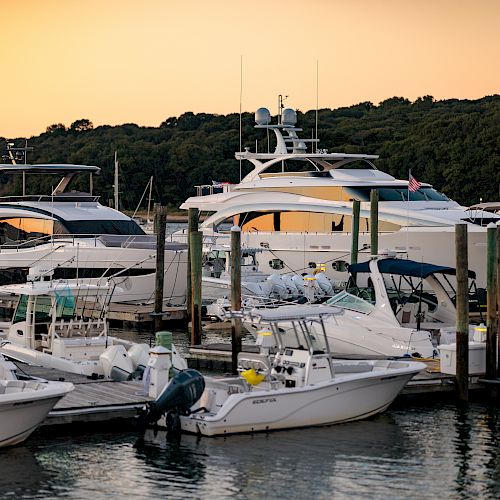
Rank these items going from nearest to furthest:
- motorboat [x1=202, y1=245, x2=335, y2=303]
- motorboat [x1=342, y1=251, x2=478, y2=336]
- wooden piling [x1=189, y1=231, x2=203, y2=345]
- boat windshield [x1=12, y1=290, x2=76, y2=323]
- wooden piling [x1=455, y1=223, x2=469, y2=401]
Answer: wooden piling [x1=455, y1=223, x2=469, y2=401], boat windshield [x1=12, y1=290, x2=76, y2=323], motorboat [x1=342, y1=251, x2=478, y2=336], wooden piling [x1=189, y1=231, x2=203, y2=345], motorboat [x1=202, y1=245, x2=335, y2=303]

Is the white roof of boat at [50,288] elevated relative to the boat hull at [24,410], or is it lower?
Answer: elevated

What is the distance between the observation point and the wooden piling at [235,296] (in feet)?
78.3

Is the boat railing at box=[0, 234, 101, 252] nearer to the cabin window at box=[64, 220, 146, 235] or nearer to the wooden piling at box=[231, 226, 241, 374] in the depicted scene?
the cabin window at box=[64, 220, 146, 235]

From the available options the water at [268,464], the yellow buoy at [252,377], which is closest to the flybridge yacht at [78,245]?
the yellow buoy at [252,377]

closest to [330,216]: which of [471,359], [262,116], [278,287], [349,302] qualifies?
[262,116]

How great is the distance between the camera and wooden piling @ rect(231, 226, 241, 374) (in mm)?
23859

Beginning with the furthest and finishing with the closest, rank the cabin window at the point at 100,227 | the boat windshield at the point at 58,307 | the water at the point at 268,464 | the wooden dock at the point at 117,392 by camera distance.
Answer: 1. the cabin window at the point at 100,227
2. the boat windshield at the point at 58,307
3. the wooden dock at the point at 117,392
4. the water at the point at 268,464

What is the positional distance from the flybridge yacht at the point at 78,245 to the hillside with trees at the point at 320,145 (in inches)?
1782

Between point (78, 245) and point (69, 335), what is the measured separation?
44.9 feet

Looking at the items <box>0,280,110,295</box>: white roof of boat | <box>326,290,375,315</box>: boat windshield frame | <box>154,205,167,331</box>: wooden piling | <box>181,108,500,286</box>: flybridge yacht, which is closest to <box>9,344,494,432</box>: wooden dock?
<box>0,280,110,295</box>: white roof of boat

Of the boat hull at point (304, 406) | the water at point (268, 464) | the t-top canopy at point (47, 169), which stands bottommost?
the water at point (268, 464)

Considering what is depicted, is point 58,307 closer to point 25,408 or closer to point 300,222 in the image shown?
point 25,408

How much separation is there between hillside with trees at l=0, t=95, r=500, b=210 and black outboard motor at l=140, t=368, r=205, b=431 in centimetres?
6790

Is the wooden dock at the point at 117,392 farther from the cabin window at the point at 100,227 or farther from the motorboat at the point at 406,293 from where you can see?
A: the cabin window at the point at 100,227
